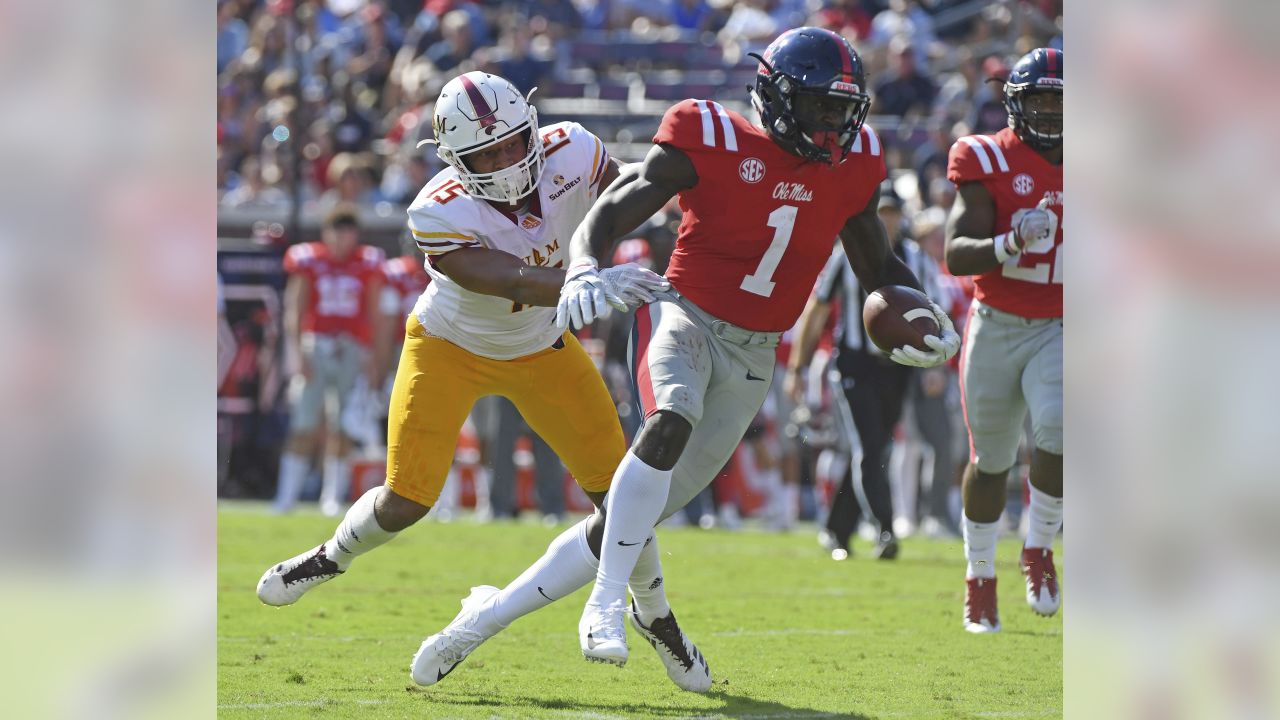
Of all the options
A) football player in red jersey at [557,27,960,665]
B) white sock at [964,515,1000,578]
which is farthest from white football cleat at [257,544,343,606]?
white sock at [964,515,1000,578]

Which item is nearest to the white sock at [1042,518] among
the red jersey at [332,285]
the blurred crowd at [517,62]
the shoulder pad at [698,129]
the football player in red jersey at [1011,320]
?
the football player in red jersey at [1011,320]

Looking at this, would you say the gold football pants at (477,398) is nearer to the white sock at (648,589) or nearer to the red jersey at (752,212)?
the white sock at (648,589)

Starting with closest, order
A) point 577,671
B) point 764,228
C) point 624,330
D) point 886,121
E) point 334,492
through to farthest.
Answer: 1. point 764,228
2. point 577,671
3. point 624,330
4. point 334,492
5. point 886,121

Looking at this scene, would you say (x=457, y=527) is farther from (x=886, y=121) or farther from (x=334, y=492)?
(x=886, y=121)

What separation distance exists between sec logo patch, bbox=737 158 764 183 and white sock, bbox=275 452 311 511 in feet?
25.2

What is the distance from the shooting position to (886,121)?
538 inches

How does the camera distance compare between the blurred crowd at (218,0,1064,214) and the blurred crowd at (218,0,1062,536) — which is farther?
the blurred crowd at (218,0,1064,214)

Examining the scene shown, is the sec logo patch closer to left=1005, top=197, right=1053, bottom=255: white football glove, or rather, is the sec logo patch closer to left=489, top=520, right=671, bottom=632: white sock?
left=489, top=520, right=671, bottom=632: white sock

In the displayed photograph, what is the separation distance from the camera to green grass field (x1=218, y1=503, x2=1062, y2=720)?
14.7 ft

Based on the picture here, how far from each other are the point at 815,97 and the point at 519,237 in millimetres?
1018
